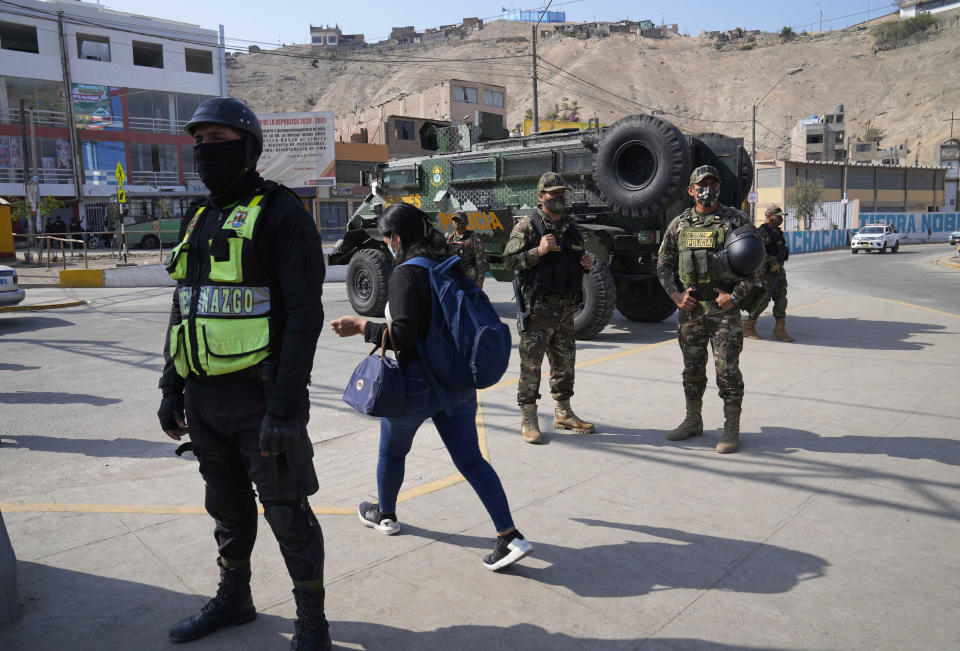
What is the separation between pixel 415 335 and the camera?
299 cm

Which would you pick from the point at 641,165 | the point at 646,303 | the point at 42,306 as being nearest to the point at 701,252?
the point at 641,165

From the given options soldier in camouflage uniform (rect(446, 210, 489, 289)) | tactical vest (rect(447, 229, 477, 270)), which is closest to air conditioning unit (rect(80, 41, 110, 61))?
soldier in camouflage uniform (rect(446, 210, 489, 289))

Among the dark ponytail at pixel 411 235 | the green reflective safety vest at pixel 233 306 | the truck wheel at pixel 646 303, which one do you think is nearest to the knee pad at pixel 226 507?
the green reflective safety vest at pixel 233 306

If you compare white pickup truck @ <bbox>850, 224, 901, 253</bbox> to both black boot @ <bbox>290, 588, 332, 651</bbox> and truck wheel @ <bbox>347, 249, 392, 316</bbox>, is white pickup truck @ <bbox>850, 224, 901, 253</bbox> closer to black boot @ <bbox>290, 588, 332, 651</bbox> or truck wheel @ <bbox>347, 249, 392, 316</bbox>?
truck wheel @ <bbox>347, 249, 392, 316</bbox>

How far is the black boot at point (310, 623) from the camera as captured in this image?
2.45 metres

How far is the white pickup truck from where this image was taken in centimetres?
3394

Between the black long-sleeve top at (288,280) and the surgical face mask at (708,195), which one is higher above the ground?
the surgical face mask at (708,195)

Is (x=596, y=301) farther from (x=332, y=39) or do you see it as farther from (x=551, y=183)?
(x=332, y=39)

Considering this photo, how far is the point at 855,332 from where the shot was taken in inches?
381

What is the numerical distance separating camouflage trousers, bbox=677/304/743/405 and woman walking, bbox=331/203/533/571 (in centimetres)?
224

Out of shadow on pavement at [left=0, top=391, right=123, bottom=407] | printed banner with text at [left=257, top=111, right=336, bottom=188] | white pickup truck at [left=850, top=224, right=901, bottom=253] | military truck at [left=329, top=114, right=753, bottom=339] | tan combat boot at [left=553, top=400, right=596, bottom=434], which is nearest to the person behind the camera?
tan combat boot at [left=553, top=400, right=596, bottom=434]

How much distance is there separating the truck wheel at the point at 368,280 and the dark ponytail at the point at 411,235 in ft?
26.9

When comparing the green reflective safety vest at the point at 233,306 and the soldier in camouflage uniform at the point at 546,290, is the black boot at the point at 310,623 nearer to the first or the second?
the green reflective safety vest at the point at 233,306

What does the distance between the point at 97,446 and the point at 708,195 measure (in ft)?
15.0
